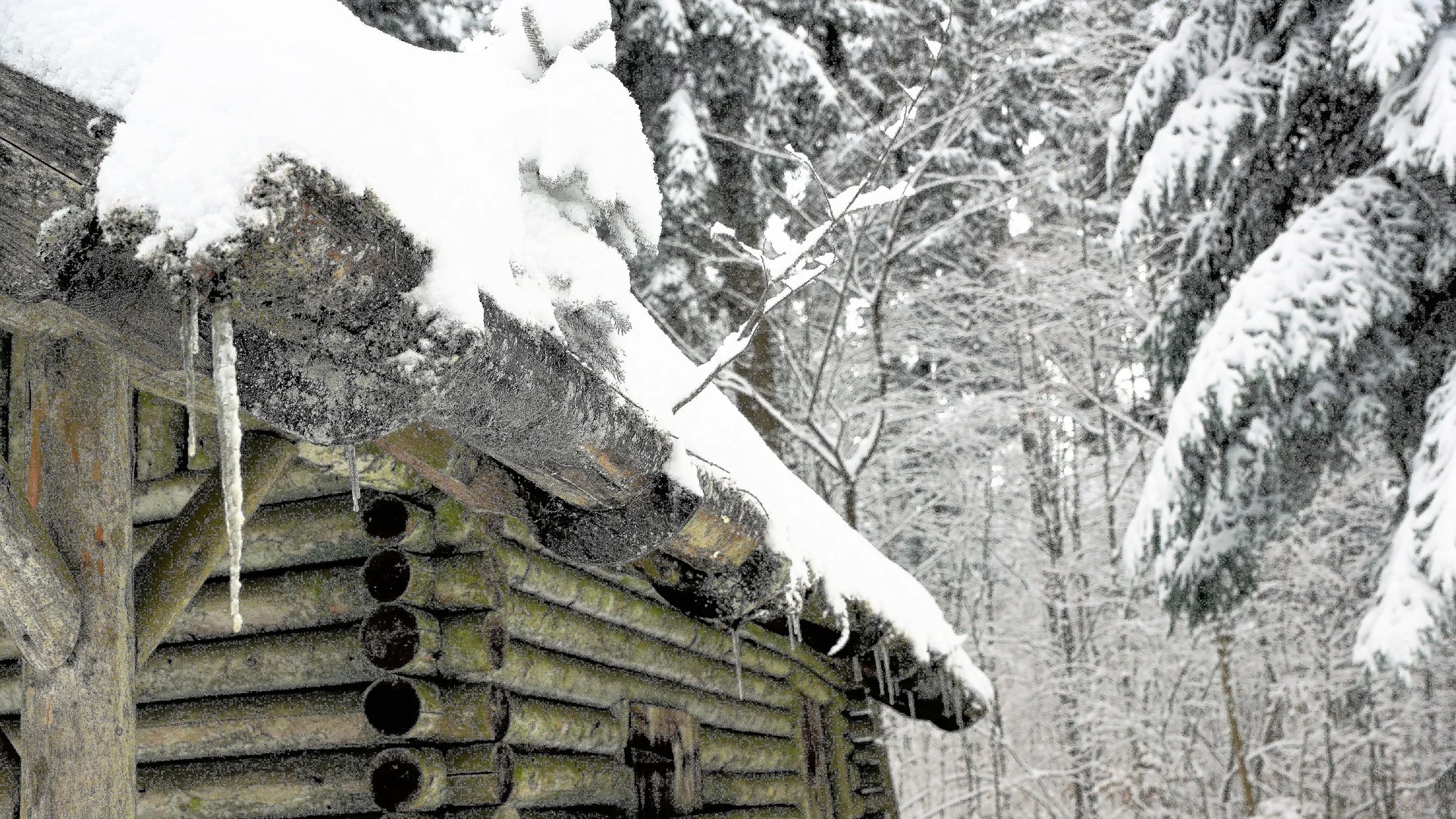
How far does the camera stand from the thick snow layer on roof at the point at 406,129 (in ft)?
4.31

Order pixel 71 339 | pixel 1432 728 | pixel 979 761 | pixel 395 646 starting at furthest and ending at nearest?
pixel 979 761
pixel 1432 728
pixel 395 646
pixel 71 339

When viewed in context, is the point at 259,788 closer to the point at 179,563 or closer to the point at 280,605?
the point at 280,605

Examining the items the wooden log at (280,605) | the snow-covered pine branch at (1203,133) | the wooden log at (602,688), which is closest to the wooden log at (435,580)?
the wooden log at (280,605)

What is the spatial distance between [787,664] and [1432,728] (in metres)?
11.6

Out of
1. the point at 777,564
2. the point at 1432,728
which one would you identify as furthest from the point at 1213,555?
the point at 1432,728

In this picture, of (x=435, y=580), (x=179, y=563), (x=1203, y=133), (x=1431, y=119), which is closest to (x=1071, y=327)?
(x=1203, y=133)

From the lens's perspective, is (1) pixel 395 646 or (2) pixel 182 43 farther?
(1) pixel 395 646

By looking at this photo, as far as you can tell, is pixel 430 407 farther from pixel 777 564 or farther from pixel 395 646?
pixel 777 564

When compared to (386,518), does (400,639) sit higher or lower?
lower

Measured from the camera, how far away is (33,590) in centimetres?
202

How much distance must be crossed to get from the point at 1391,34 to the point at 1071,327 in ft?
25.6

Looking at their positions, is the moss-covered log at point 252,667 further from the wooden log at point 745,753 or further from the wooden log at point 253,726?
the wooden log at point 745,753

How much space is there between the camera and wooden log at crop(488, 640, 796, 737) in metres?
3.75

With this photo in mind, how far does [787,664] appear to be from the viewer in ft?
22.5
